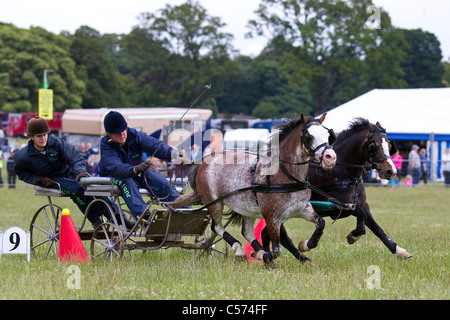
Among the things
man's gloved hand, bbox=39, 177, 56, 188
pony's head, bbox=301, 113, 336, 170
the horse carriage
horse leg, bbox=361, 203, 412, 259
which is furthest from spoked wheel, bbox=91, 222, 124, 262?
horse leg, bbox=361, 203, 412, 259

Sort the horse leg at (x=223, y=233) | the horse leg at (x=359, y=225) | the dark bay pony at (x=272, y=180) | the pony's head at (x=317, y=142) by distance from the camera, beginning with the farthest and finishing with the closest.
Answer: the horse leg at (x=359, y=225) → the horse leg at (x=223, y=233) → the dark bay pony at (x=272, y=180) → the pony's head at (x=317, y=142)

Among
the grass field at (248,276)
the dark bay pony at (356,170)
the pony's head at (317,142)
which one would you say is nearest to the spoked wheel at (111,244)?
the grass field at (248,276)

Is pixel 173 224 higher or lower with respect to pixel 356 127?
lower

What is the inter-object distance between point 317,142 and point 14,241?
381 cm

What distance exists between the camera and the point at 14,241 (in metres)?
8.21

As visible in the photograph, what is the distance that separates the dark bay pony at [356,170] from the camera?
8227mm

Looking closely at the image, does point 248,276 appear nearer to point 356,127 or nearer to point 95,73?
point 356,127

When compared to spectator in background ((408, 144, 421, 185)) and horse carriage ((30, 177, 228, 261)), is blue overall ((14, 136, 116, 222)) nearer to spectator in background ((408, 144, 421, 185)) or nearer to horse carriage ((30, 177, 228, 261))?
horse carriage ((30, 177, 228, 261))

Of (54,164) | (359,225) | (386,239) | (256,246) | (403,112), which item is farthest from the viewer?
(403,112)

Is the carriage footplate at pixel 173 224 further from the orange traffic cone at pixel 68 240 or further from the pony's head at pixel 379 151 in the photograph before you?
the pony's head at pixel 379 151

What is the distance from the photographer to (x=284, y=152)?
743 cm

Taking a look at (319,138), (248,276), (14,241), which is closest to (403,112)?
(319,138)

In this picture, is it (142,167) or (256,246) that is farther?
(142,167)

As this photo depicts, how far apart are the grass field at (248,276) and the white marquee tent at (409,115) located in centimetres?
1760
